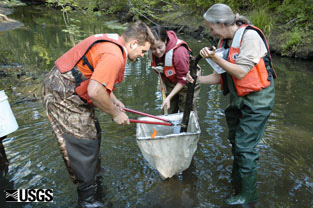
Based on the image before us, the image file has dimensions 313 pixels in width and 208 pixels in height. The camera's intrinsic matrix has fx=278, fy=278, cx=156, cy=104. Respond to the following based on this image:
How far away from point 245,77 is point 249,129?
58cm

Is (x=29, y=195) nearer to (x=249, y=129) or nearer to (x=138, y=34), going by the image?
(x=138, y=34)

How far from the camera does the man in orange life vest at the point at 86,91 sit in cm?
246

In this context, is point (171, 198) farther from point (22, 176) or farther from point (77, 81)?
point (22, 176)

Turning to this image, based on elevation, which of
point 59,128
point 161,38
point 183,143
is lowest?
point 183,143

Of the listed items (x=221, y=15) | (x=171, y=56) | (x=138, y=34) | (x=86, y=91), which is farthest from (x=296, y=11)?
(x=86, y=91)

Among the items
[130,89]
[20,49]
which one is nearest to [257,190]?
[130,89]

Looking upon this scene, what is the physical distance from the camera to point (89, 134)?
295 cm

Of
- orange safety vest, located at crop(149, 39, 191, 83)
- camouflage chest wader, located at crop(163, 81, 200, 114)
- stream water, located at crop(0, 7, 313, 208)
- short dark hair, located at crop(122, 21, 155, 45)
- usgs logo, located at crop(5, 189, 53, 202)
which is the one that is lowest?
usgs logo, located at crop(5, 189, 53, 202)

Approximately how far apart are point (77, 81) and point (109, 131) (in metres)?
2.51

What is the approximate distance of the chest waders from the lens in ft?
9.80

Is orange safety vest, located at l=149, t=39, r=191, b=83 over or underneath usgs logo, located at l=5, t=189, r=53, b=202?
over

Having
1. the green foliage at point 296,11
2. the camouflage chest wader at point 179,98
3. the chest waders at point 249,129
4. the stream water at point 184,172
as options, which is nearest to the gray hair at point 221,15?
the chest waders at point 249,129

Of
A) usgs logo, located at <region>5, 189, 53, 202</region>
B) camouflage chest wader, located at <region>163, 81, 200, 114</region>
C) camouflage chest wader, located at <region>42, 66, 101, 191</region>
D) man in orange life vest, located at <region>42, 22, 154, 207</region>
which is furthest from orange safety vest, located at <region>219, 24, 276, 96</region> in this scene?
usgs logo, located at <region>5, 189, 53, 202</region>

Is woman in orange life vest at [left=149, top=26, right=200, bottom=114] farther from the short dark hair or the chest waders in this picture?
the short dark hair
